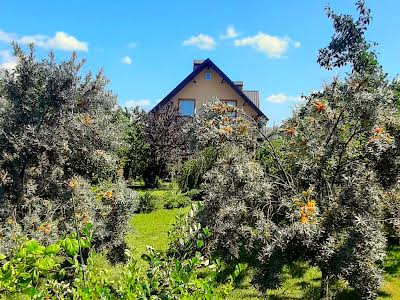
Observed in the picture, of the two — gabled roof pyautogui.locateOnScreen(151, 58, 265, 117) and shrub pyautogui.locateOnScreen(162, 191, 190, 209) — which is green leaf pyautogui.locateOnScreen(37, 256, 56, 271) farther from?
gabled roof pyautogui.locateOnScreen(151, 58, 265, 117)

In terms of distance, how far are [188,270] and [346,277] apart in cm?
398

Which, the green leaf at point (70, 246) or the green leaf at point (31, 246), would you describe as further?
the green leaf at point (70, 246)

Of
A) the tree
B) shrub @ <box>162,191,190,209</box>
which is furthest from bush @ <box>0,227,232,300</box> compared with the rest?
shrub @ <box>162,191,190,209</box>

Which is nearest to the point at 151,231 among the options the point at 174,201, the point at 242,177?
the point at 174,201

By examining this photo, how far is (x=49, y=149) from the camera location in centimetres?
680

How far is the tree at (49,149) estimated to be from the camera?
6750 mm

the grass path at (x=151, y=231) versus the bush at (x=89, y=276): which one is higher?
the bush at (x=89, y=276)

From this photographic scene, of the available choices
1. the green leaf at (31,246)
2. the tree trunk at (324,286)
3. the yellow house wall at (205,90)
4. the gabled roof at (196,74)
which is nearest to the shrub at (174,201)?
the tree trunk at (324,286)

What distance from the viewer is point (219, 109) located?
6133 millimetres

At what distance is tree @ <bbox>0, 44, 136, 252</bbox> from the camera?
6750 millimetres

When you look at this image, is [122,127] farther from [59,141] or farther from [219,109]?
[219,109]

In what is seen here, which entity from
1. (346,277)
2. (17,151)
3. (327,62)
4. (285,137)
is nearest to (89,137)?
(17,151)

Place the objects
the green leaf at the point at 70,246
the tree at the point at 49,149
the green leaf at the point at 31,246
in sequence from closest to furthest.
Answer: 1. the green leaf at the point at 31,246
2. the green leaf at the point at 70,246
3. the tree at the point at 49,149

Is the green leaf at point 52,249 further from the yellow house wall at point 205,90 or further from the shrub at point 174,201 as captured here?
the yellow house wall at point 205,90
